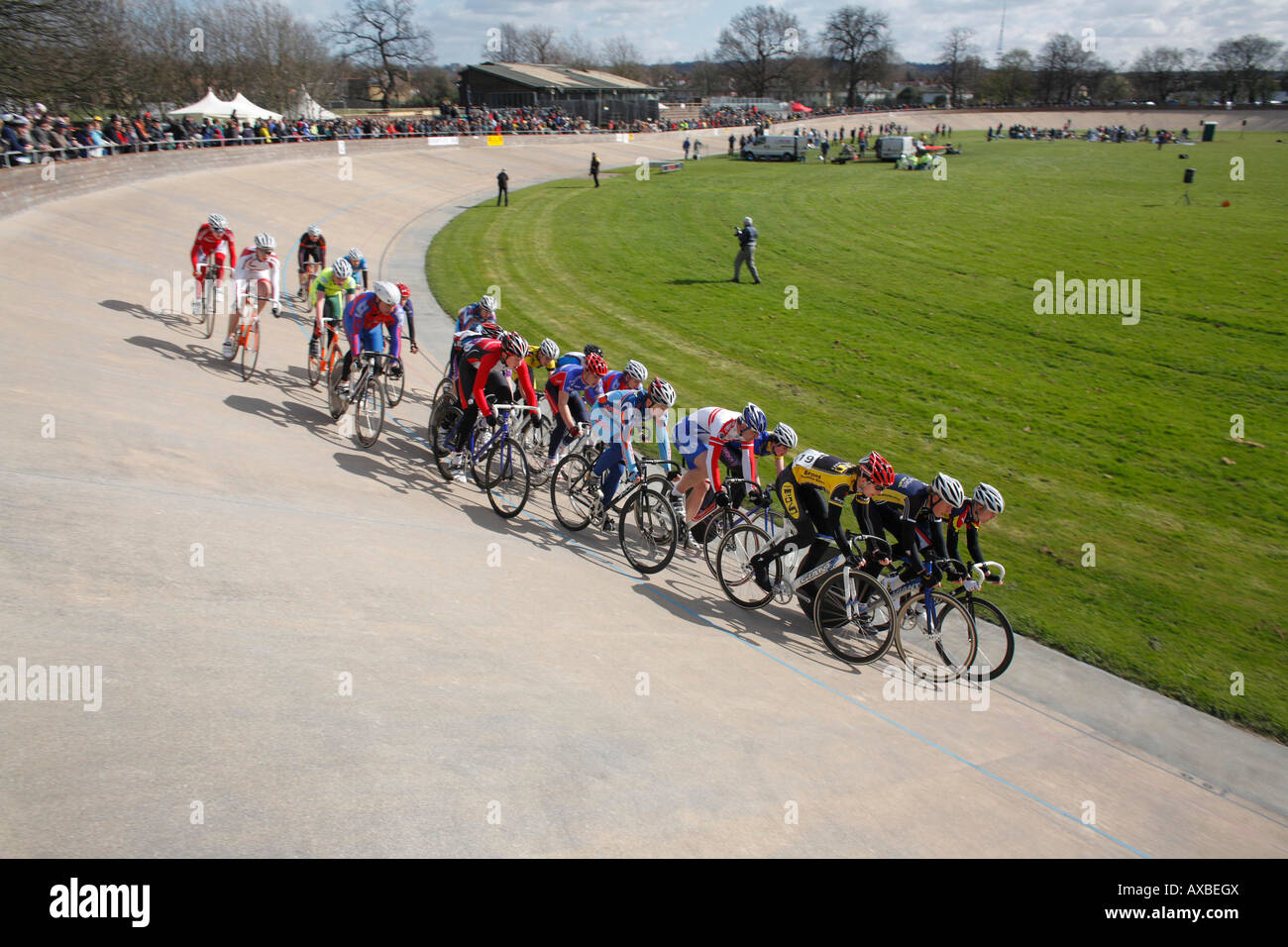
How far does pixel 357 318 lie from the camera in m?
9.55

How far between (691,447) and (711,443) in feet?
1.90

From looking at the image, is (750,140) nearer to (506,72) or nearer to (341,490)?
(506,72)

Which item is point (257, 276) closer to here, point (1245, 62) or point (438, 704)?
point (438, 704)

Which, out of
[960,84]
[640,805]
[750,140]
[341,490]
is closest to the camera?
[640,805]

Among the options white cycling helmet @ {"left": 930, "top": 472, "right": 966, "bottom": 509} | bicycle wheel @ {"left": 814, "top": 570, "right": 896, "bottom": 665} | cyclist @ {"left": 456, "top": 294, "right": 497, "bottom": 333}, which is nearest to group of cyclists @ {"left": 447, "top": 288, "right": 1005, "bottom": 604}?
white cycling helmet @ {"left": 930, "top": 472, "right": 966, "bottom": 509}

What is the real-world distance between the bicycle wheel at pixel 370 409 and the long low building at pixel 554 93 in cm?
6638

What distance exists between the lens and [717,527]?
7824 millimetres

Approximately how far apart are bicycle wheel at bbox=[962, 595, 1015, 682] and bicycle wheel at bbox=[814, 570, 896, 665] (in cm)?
68

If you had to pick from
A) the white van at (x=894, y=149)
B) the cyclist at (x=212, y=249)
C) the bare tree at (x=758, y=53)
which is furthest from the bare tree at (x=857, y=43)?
the cyclist at (x=212, y=249)

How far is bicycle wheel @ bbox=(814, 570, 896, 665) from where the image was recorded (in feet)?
22.1

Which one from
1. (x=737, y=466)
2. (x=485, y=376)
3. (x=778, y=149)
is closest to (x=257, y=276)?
(x=485, y=376)

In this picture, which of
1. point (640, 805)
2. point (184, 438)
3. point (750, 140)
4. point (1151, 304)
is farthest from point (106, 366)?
point (750, 140)

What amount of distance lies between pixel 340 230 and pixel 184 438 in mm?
18618

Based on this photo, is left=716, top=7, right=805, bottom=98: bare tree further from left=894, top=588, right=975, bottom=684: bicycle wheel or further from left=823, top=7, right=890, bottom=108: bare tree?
left=894, top=588, right=975, bottom=684: bicycle wheel
